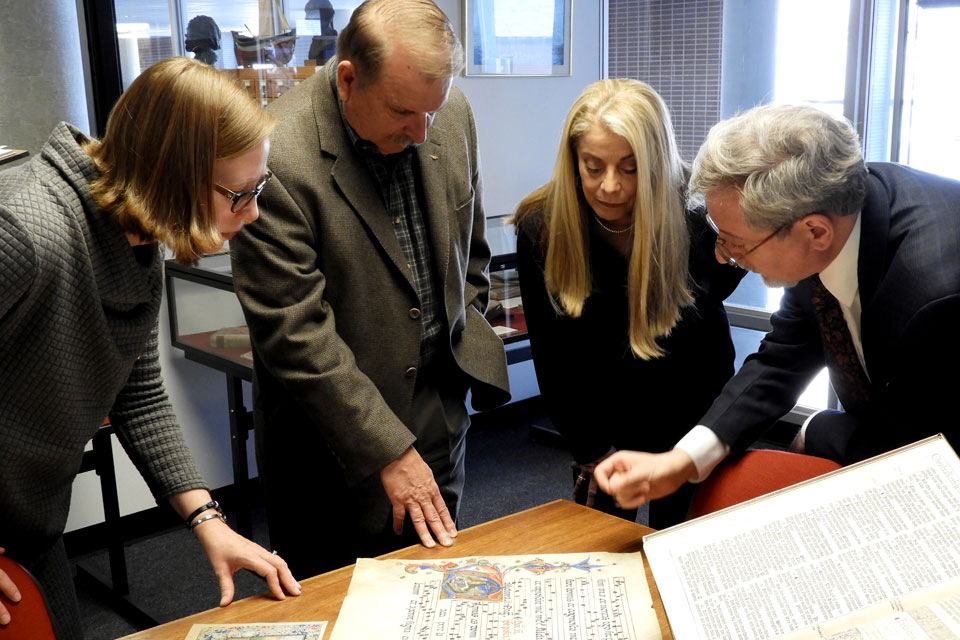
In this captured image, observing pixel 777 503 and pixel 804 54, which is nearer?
pixel 777 503

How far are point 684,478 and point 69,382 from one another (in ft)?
3.24

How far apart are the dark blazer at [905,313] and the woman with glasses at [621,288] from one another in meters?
0.37

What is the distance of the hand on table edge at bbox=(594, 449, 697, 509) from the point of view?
1516mm

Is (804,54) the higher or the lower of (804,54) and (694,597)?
the higher

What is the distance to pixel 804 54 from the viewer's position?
12.5 ft

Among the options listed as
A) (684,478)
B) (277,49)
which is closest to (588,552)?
(684,478)

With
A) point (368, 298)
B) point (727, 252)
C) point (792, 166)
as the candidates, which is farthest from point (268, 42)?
point (792, 166)

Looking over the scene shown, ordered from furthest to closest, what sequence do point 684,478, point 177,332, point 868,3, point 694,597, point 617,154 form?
point 868,3, point 177,332, point 617,154, point 684,478, point 694,597

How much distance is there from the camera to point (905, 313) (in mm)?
1336

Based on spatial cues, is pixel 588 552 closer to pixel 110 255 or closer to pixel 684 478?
pixel 684 478

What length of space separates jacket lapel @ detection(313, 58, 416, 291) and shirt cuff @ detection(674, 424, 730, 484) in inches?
22.5

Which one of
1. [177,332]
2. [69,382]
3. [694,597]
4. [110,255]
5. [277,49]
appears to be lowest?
[177,332]

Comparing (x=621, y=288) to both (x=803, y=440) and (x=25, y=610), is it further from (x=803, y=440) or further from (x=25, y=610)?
(x=25, y=610)

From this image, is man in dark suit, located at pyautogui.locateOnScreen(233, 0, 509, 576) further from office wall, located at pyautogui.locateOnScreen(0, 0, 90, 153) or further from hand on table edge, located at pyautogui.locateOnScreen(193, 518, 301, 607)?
office wall, located at pyautogui.locateOnScreen(0, 0, 90, 153)
